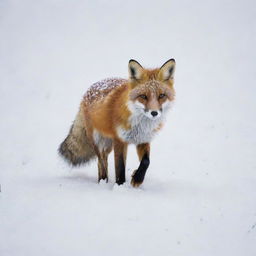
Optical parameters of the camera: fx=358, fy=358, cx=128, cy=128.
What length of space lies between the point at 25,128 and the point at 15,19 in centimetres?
1147

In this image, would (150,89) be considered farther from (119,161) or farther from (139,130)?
(119,161)

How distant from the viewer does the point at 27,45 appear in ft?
59.8

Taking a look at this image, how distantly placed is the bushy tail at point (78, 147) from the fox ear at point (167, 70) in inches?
75.4

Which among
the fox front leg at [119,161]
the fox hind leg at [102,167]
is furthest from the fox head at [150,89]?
the fox hind leg at [102,167]

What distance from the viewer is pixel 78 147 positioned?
21.2 ft

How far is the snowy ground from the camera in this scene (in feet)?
12.5

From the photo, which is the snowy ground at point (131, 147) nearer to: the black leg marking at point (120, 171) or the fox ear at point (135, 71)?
the black leg marking at point (120, 171)

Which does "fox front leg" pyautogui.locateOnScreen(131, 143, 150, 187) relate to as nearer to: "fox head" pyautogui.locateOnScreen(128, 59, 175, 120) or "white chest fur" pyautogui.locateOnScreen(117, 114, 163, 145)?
"white chest fur" pyautogui.locateOnScreen(117, 114, 163, 145)

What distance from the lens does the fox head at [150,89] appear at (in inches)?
194

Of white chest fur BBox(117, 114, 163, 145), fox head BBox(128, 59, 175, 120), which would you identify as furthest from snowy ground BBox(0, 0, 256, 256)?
fox head BBox(128, 59, 175, 120)

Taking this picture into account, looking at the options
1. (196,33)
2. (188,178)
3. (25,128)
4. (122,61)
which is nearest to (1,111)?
(25,128)

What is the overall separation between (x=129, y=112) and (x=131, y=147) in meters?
5.42

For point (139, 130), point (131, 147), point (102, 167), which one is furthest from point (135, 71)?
point (131, 147)

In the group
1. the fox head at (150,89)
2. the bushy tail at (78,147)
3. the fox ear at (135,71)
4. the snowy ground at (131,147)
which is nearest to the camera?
the snowy ground at (131,147)
